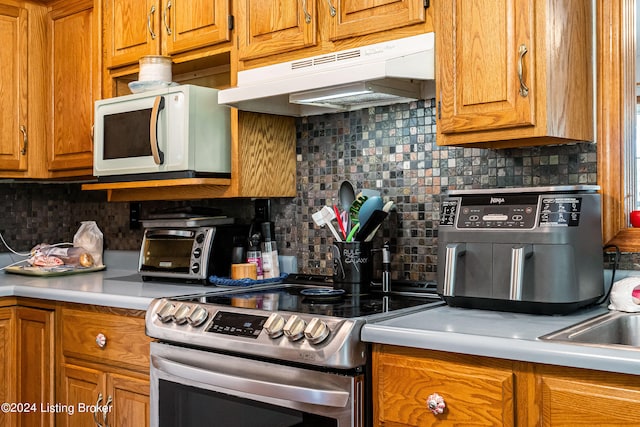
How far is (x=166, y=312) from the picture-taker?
6.77ft

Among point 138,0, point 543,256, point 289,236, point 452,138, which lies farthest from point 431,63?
point 138,0

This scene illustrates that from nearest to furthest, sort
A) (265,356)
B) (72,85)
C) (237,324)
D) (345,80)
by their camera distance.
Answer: (265,356) → (237,324) → (345,80) → (72,85)

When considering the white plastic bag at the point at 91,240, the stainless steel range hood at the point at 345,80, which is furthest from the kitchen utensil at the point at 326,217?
the white plastic bag at the point at 91,240

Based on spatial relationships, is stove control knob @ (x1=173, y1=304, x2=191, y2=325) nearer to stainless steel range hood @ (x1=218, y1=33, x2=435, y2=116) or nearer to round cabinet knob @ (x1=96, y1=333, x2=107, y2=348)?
round cabinet knob @ (x1=96, y1=333, x2=107, y2=348)

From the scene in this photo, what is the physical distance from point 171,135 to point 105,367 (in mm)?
842

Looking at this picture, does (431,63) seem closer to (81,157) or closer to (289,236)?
(289,236)

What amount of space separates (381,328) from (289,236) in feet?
3.67

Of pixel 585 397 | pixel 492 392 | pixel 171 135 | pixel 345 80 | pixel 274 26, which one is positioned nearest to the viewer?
pixel 585 397

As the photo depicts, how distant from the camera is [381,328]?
164cm

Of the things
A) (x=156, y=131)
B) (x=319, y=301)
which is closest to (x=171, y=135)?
(x=156, y=131)

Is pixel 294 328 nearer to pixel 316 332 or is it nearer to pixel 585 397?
pixel 316 332

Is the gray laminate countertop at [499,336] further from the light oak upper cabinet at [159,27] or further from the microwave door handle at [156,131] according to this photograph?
the light oak upper cabinet at [159,27]

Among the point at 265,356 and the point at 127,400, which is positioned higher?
the point at 265,356

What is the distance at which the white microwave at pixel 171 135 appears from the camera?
2461 mm
